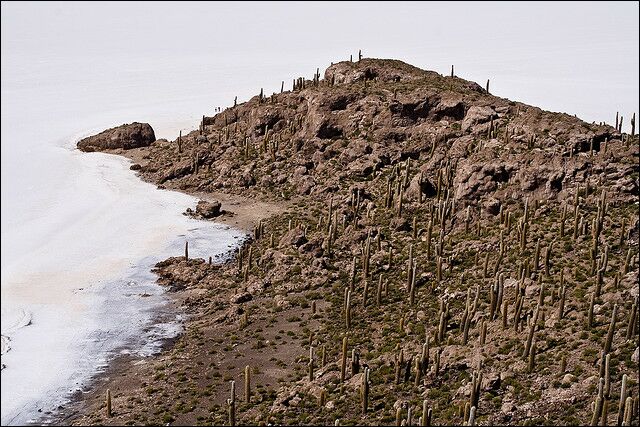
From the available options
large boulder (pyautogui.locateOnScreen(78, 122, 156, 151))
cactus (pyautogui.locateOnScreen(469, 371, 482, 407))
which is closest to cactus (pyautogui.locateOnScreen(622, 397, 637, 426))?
cactus (pyautogui.locateOnScreen(469, 371, 482, 407))

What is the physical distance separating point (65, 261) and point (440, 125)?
3111cm

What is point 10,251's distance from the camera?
61000 mm

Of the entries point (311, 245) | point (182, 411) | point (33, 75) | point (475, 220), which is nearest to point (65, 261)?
point (311, 245)

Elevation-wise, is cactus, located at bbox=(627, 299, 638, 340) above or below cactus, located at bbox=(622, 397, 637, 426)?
above

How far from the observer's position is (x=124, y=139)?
309 feet

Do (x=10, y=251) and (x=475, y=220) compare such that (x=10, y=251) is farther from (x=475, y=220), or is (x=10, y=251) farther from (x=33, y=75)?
(x=33, y=75)

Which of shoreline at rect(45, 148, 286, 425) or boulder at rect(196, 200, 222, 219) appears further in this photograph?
boulder at rect(196, 200, 222, 219)

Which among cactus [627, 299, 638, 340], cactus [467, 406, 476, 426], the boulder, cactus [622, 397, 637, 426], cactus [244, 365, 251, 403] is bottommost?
cactus [244, 365, 251, 403]

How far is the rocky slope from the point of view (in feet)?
122

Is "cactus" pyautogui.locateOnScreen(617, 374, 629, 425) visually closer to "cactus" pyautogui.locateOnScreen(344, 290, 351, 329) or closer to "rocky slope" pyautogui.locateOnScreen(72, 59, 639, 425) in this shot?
"rocky slope" pyautogui.locateOnScreen(72, 59, 639, 425)

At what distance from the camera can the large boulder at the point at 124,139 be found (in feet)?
308

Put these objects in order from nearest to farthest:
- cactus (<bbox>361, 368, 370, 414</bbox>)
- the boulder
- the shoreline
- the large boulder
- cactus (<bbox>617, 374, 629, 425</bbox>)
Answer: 1. cactus (<bbox>617, 374, 629, 425</bbox>)
2. cactus (<bbox>361, 368, 370, 414</bbox>)
3. the shoreline
4. the boulder
5. the large boulder

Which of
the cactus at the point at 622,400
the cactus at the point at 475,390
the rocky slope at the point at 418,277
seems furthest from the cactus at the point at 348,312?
the cactus at the point at 622,400

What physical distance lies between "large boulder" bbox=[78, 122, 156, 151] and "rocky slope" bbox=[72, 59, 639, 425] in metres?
19.1
